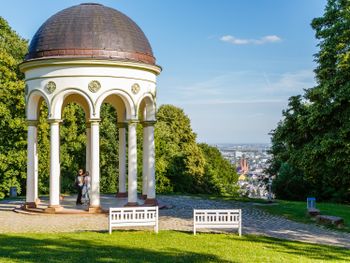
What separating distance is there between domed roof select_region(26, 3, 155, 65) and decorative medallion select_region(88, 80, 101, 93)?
105 cm

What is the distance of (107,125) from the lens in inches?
1547

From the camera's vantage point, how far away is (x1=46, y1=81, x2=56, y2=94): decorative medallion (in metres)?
20.8

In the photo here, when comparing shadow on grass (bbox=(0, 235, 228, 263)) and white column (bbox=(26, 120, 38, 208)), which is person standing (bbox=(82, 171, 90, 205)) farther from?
shadow on grass (bbox=(0, 235, 228, 263))

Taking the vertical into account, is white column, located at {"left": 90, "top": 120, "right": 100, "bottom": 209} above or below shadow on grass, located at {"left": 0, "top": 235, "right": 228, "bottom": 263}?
above

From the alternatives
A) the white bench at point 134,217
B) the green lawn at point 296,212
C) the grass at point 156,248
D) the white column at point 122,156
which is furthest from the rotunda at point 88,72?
the green lawn at point 296,212

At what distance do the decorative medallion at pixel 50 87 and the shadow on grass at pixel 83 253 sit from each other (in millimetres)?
8063

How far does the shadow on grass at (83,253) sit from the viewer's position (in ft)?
39.1

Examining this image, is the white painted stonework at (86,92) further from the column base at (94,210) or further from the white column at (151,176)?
the column base at (94,210)

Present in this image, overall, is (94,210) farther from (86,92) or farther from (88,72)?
(88,72)

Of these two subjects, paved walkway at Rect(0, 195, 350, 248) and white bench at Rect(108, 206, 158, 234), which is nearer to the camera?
white bench at Rect(108, 206, 158, 234)

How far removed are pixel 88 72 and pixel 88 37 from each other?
148cm

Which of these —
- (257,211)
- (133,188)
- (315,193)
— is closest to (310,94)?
(257,211)

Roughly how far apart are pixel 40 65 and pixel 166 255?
11.6 meters

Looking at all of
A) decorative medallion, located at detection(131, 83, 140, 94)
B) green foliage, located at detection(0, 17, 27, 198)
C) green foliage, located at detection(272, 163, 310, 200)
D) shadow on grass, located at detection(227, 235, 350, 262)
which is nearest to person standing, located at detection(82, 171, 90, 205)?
decorative medallion, located at detection(131, 83, 140, 94)
